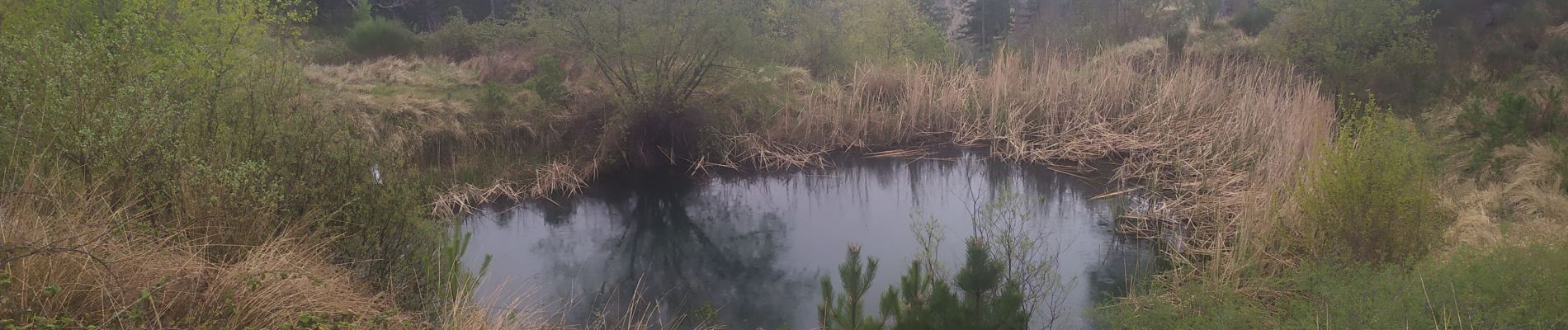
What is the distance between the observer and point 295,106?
5305 millimetres

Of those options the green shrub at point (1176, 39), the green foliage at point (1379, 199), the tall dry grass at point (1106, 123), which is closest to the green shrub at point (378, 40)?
the tall dry grass at point (1106, 123)

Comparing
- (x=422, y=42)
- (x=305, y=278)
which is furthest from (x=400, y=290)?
(x=422, y=42)

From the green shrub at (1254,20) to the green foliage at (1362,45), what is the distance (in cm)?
592

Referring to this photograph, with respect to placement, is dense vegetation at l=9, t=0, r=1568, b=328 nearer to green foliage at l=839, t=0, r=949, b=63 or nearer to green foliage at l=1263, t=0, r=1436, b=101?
green foliage at l=1263, t=0, r=1436, b=101

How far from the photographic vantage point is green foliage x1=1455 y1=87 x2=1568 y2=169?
766 cm

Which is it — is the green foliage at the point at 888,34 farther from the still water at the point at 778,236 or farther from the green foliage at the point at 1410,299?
the green foliage at the point at 1410,299

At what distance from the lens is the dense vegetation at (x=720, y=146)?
357 centimetres

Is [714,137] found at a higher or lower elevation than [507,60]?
lower

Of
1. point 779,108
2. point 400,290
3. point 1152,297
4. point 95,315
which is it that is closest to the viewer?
point 95,315

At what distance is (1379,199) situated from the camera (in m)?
4.71

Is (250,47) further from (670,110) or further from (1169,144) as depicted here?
(1169,144)

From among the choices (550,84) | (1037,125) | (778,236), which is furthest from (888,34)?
(778,236)

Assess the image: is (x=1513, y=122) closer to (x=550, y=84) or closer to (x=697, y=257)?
→ (x=697, y=257)

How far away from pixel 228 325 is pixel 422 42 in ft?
50.1
